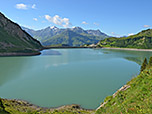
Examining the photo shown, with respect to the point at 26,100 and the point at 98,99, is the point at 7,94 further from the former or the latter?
the point at 98,99

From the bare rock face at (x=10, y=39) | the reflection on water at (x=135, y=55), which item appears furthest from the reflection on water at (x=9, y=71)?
the reflection on water at (x=135, y=55)

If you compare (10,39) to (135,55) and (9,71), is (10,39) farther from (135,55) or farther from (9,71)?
(135,55)

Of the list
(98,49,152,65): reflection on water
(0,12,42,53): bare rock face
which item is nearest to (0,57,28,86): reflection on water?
(0,12,42,53): bare rock face

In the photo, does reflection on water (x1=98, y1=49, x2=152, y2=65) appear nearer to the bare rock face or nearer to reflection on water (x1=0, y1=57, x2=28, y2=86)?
reflection on water (x1=0, y1=57, x2=28, y2=86)

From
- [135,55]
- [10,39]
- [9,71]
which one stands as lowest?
[9,71]

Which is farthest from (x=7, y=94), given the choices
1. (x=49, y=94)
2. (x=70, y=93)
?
(x=70, y=93)

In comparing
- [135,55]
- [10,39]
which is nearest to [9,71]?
[10,39]

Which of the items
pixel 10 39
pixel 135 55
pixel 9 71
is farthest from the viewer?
pixel 135 55

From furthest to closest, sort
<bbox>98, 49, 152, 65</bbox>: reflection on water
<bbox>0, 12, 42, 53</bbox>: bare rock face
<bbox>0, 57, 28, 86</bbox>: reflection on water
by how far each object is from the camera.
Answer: <bbox>0, 12, 42, 53</bbox>: bare rock face < <bbox>98, 49, 152, 65</bbox>: reflection on water < <bbox>0, 57, 28, 86</bbox>: reflection on water

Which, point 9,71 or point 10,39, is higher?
point 10,39

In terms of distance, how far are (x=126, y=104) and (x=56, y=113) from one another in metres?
9.59

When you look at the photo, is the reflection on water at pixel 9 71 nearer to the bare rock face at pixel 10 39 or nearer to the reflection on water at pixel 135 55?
the bare rock face at pixel 10 39

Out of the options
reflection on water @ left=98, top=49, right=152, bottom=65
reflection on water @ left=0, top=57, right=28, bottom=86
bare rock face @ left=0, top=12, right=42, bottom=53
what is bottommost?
reflection on water @ left=0, top=57, right=28, bottom=86

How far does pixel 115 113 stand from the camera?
11.4 meters
